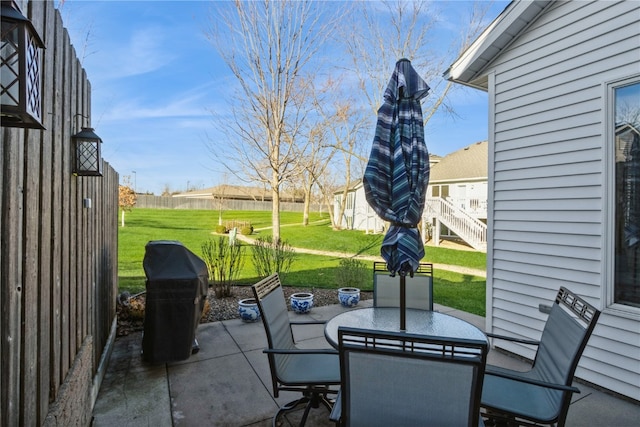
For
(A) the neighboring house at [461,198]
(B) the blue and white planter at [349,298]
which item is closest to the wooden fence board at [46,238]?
(B) the blue and white planter at [349,298]

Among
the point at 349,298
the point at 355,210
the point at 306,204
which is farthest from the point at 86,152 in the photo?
the point at 306,204

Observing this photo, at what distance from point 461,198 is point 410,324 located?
16.3 m

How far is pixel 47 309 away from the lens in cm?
166

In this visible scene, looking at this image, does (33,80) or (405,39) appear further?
(405,39)

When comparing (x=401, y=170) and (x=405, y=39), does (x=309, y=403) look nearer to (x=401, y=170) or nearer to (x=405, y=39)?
(x=401, y=170)

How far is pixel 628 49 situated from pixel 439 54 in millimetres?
12278

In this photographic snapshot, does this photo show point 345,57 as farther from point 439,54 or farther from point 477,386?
point 477,386

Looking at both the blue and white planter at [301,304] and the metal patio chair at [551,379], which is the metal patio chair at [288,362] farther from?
the blue and white planter at [301,304]

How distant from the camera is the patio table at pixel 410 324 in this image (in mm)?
2436

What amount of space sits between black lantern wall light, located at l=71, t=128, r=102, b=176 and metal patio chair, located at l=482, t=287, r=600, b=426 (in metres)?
2.79

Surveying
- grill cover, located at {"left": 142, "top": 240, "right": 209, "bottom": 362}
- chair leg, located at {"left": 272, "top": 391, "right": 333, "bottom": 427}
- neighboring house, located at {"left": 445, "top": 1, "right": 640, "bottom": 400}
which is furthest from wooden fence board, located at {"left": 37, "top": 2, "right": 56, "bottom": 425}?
neighboring house, located at {"left": 445, "top": 1, "right": 640, "bottom": 400}

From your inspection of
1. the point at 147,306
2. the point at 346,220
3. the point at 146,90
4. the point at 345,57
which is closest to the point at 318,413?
the point at 147,306

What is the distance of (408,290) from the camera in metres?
3.30

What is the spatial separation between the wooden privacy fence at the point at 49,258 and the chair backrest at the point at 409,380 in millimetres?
1212
